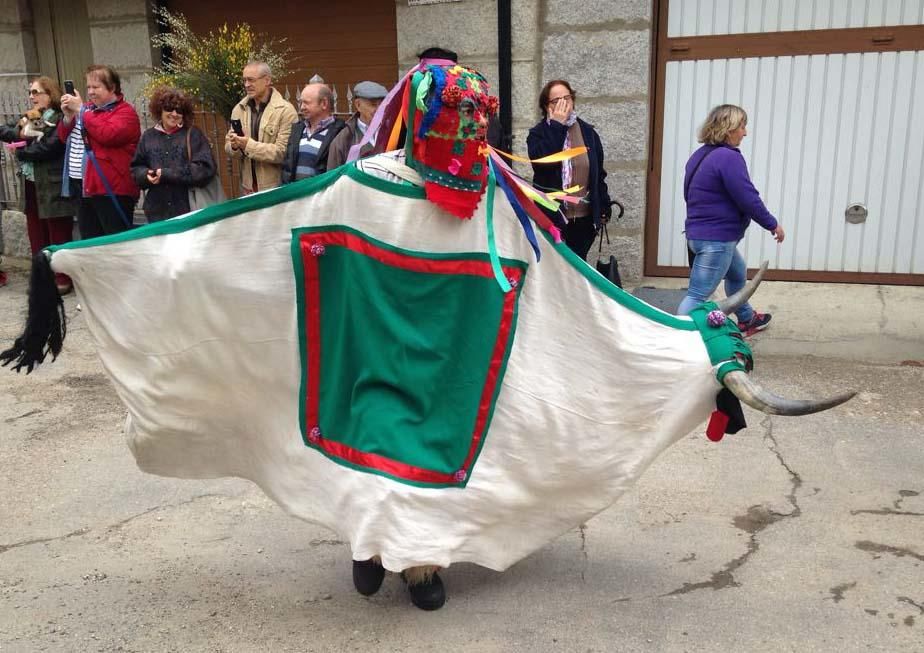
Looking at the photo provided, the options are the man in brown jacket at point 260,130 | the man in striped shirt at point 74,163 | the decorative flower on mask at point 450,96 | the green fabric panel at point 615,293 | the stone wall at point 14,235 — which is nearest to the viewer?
the decorative flower on mask at point 450,96

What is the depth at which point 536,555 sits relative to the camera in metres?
3.44

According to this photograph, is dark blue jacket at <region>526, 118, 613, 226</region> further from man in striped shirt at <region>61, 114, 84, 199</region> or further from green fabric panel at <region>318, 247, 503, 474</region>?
man in striped shirt at <region>61, 114, 84, 199</region>

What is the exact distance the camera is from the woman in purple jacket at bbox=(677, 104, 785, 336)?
5.48m

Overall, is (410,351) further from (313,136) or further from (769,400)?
(313,136)

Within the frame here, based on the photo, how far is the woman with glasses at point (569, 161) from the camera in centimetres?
594

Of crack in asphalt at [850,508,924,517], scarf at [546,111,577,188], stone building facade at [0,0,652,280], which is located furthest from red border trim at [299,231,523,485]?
stone building facade at [0,0,652,280]

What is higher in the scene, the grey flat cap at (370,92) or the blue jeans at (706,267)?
the grey flat cap at (370,92)

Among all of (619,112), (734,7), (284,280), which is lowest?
(284,280)

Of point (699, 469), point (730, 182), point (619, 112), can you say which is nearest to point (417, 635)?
point (699, 469)

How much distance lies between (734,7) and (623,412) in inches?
194

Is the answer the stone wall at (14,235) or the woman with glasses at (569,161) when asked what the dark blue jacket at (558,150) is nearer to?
the woman with glasses at (569,161)

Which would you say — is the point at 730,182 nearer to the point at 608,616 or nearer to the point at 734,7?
the point at 734,7

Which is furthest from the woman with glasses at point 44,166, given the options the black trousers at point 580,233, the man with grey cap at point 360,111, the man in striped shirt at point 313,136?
the black trousers at point 580,233

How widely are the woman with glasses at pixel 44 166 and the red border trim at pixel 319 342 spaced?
5161 millimetres
